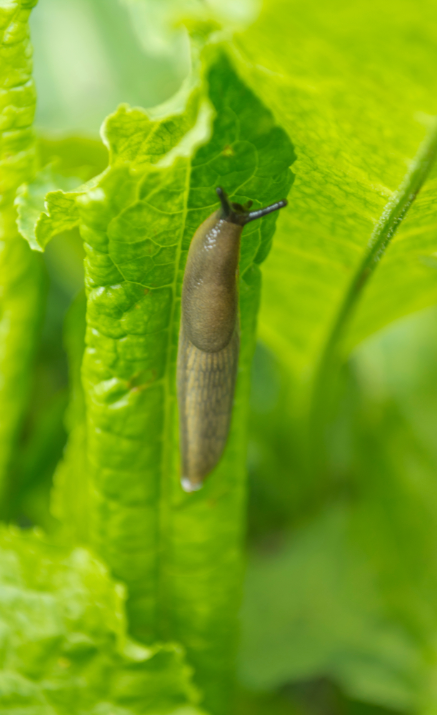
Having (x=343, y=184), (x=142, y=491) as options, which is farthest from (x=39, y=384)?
(x=343, y=184)

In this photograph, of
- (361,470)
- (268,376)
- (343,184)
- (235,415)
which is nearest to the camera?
(343,184)

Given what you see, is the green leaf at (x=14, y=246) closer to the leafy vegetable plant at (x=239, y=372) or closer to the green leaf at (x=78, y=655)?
the leafy vegetable plant at (x=239, y=372)

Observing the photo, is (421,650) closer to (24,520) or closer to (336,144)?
(24,520)

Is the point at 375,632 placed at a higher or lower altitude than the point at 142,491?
lower

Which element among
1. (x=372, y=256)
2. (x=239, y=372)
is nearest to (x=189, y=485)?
(x=239, y=372)

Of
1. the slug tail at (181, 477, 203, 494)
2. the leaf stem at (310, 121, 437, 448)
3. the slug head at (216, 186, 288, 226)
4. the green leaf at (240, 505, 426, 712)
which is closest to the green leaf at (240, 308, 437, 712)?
the green leaf at (240, 505, 426, 712)

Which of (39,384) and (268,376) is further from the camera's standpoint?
(39,384)
